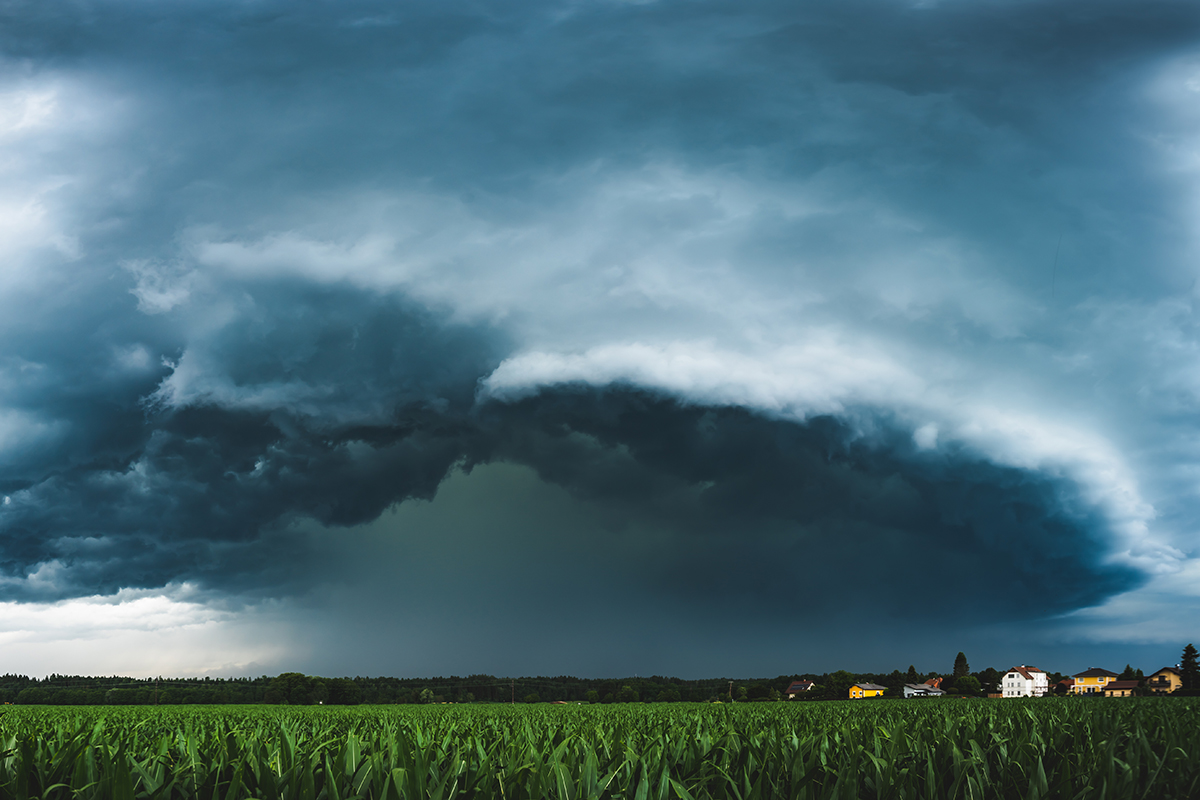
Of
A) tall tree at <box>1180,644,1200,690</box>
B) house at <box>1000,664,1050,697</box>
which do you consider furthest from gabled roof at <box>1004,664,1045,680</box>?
tall tree at <box>1180,644,1200,690</box>

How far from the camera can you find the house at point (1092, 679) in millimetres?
178250

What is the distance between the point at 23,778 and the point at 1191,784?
7219mm

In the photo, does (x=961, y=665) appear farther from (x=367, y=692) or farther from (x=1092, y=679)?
(x=367, y=692)

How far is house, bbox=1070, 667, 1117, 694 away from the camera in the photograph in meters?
178

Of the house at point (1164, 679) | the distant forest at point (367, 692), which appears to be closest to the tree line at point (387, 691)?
the distant forest at point (367, 692)

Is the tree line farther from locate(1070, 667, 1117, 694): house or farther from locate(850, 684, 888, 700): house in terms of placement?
locate(1070, 667, 1117, 694): house

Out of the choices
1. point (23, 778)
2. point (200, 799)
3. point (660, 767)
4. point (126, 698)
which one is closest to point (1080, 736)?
point (660, 767)

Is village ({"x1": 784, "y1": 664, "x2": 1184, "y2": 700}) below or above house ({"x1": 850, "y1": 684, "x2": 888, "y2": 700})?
below

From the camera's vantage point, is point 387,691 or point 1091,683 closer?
point 387,691

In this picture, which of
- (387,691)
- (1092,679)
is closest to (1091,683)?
(1092,679)

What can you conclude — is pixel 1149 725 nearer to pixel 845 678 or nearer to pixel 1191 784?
pixel 1191 784

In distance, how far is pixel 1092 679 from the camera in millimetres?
184500

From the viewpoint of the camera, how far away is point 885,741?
19.7 feet

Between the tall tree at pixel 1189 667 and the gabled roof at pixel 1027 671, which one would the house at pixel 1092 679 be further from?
the tall tree at pixel 1189 667
